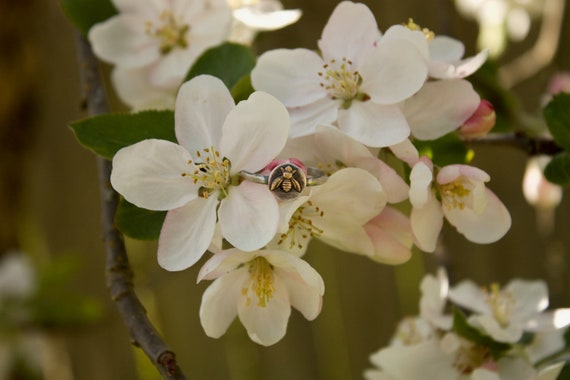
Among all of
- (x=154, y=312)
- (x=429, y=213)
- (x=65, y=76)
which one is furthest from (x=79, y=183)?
(x=429, y=213)

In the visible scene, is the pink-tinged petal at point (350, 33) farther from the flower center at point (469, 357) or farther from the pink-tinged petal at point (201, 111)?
the flower center at point (469, 357)

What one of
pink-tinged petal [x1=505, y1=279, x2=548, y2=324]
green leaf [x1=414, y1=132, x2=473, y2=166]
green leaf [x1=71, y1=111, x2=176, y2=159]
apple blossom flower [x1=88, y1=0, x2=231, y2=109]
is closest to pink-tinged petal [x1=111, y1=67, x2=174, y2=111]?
apple blossom flower [x1=88, y1=0, x2=231, y2=109]

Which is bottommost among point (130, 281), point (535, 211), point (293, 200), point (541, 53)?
point (535, 211)

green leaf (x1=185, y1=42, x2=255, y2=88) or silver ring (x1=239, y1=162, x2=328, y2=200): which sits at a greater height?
silver ring (x1=239, y1=162, x2=328, y2=200)

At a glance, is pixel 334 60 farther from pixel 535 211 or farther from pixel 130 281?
pixel 535 211

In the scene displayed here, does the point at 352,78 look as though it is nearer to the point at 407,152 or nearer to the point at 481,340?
the point at 407,152

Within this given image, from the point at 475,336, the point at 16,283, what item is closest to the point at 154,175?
the point at 475,336

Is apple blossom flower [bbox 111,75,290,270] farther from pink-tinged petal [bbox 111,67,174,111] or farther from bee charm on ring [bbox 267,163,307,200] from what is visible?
pink-tinged petal [bbox 111,67,174,111]
